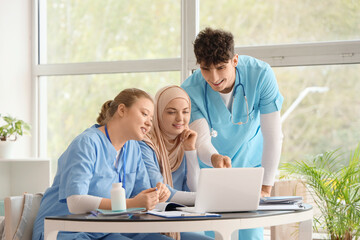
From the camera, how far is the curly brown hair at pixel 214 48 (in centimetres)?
218

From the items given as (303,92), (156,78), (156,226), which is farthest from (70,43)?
(156,226)

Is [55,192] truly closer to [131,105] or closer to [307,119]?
[131,105]

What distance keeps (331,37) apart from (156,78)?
1.33 metres

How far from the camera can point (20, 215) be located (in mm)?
1974

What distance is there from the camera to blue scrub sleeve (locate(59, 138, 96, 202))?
1756 millimetres

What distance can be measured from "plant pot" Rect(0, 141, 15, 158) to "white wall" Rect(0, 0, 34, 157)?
393mm

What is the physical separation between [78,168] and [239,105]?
970 mm

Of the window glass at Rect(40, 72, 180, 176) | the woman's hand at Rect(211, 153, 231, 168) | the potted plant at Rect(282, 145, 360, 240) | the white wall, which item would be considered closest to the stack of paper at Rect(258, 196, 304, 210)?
the woman's hand at Rect(211, 153, 231, 168)

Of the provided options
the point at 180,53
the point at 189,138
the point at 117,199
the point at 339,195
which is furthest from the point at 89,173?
the point at 180,53

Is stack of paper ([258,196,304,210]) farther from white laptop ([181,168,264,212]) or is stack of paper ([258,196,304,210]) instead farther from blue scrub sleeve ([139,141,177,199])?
blue scrub sleeve ([139,141,177,199])

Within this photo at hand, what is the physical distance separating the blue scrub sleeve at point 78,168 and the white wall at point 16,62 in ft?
8.14

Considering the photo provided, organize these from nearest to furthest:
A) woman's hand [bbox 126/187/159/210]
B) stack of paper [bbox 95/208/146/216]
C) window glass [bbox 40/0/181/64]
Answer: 1. stack of paper [bbox 95/208/146/216]
2. woman's hand [bbox 126/187/159/210]
3. window glass [bbox 40/0/181/64]

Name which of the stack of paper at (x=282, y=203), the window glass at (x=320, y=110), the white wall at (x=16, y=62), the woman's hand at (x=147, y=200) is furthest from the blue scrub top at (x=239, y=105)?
the white wall at (x=16, y=62)

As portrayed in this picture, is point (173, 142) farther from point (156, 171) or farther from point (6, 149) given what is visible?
point (6, 149)
